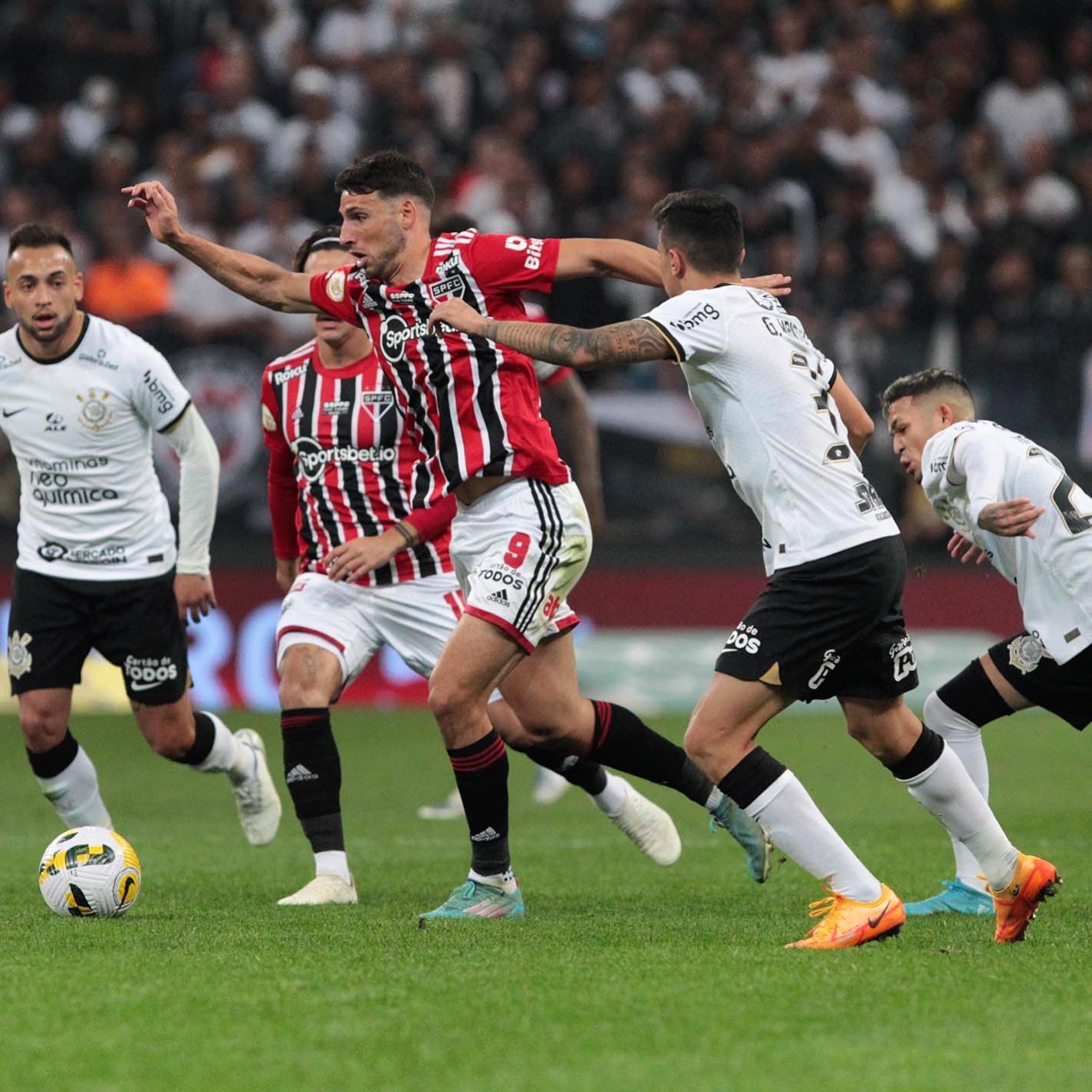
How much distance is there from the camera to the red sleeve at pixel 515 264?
6047 mm

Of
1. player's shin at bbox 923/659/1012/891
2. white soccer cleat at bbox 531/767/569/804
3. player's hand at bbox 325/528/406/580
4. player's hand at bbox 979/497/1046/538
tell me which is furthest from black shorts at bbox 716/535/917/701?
white soccer cleat at bbox 531/767/569/804

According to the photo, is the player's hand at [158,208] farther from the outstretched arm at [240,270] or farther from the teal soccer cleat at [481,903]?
the teal soccer cleat at [481,903]

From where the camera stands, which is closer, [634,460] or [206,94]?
[634,460]

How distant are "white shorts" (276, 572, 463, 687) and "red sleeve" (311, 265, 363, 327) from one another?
1.15 m

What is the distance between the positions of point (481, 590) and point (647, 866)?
6.92 feet

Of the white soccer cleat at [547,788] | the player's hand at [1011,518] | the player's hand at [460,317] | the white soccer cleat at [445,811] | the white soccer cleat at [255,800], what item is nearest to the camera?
the player's hand at [1011,518]

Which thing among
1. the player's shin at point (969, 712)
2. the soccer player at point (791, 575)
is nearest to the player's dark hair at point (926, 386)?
the soccer player at point (791, 575)

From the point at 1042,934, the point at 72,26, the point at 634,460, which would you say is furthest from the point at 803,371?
the point at 72,26

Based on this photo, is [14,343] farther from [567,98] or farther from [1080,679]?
[567,98]

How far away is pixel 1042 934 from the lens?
5.47 m

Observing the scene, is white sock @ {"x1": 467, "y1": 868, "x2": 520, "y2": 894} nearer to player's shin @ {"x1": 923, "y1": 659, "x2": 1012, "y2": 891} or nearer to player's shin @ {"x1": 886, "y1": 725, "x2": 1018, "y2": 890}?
player's shin @ {"x1": 886, "y1": 725, "x2": 1018, "y2": 890}

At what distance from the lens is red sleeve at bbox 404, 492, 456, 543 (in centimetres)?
679

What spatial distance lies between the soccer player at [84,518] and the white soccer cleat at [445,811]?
88.9 inches

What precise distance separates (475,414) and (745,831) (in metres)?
1.94
